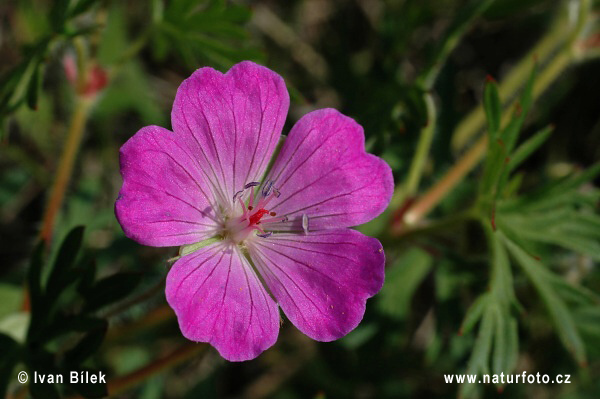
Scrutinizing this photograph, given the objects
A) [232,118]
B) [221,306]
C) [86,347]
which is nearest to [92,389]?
[86,347]

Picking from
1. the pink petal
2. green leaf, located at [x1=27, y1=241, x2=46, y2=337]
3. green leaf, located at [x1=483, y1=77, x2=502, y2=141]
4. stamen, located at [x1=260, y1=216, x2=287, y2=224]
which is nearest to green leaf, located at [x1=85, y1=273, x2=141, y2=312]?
green leaf, located at [x1=27, y1=241, x2=46, y2=337]

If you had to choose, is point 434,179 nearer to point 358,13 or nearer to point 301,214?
point 301,214

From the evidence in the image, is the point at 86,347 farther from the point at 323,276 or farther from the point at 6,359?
the point at 323,276

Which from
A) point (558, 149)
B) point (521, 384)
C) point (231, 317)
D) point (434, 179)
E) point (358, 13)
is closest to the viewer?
point (231, 317)

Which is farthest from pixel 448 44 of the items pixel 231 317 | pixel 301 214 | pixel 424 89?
pixel 231 317

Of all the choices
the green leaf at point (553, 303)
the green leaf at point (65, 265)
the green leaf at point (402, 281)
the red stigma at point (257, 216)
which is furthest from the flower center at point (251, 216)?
the green leaf at point (402, 281)

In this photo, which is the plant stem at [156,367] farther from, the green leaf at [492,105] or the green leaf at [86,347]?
the green leaf at [492,105]

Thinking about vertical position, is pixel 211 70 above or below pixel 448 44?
below
